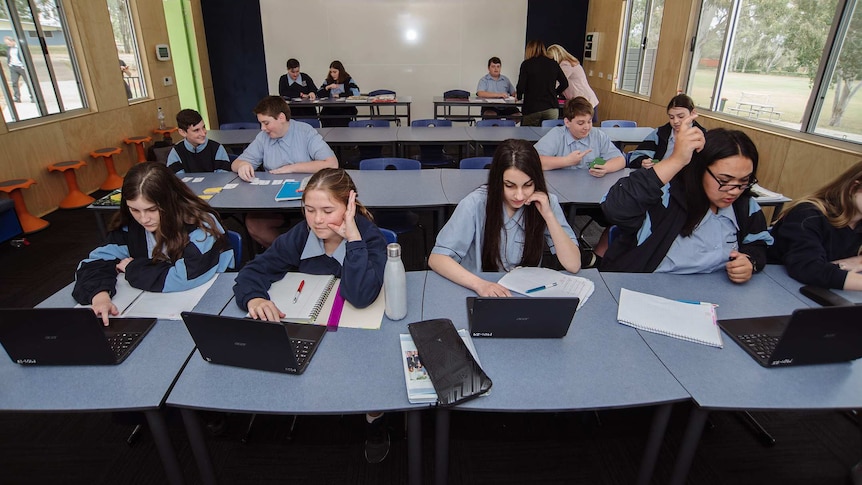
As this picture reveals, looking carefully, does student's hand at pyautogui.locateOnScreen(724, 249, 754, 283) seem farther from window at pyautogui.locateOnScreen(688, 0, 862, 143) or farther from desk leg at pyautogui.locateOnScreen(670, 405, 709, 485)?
window at pyautogui.locateOnScreen(688, 0, 862, 143)

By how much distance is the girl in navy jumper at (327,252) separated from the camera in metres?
1.58

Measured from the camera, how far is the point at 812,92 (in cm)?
386

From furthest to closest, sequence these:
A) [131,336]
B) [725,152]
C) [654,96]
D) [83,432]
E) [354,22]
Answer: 1. [354,22]
2. [654,96]
3. [83,432]
4. [725,152]
5. [131,336]

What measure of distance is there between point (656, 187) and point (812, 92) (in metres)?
3.37

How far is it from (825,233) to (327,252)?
2.06 meters

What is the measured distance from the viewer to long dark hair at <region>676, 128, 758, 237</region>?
1646mm

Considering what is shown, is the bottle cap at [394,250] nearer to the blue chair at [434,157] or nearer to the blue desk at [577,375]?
the blue desk at [577,375]

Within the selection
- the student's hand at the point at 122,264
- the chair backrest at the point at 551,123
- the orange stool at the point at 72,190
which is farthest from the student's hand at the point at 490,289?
the orange stool at the point at 72,190

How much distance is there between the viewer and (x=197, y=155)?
3.61 meters

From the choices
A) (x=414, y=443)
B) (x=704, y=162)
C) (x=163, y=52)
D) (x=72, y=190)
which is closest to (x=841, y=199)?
(x=704, y=162)

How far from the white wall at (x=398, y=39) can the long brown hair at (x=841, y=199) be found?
7567 mm

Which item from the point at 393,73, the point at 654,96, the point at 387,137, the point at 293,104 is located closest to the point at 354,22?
the point at 393,73

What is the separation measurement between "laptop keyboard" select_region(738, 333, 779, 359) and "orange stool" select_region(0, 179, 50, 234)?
5.34 meters

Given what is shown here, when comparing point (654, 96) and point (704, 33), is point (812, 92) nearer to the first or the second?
point (704, 33)
